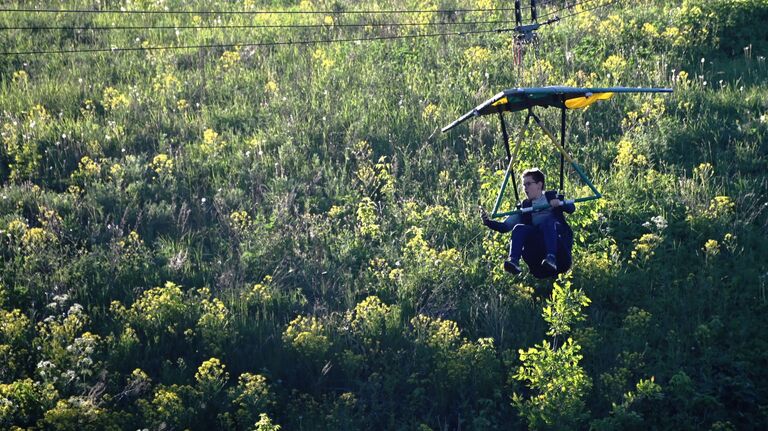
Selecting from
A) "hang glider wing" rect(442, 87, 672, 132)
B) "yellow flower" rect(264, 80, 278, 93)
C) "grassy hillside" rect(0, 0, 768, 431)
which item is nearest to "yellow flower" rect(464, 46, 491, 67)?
"grassy hillside" rect(0, 0, 768, 431)

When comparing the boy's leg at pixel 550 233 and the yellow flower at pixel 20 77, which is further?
the yellow flower at pixel 20 77

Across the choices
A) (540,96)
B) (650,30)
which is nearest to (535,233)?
(540,96)

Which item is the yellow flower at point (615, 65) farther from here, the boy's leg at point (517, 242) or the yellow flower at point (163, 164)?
the yellow flower at point (163, 164)

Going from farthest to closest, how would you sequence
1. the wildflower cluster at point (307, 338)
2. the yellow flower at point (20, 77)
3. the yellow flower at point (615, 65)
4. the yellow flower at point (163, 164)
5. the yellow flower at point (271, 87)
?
the yellow flower at point (20, 77) → the yellow flower at point (271, 87) → the yellow flower at point (615, 65) → the yellow flower at point (163, 164) → the wildflower cluster at point (307, 338)

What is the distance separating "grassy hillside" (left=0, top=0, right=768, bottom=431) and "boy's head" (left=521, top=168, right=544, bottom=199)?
1.41 metres

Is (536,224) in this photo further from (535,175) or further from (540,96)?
(540,96)

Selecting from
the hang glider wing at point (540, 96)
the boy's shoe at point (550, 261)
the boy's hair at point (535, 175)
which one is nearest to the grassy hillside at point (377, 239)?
the boy's shoe at point (550, 261)

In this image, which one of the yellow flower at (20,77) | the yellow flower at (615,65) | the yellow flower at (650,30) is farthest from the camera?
the yellow flower at (20,77)

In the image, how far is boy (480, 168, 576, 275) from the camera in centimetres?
1319

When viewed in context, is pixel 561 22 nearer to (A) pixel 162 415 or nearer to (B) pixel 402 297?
(B) pixel 402 297

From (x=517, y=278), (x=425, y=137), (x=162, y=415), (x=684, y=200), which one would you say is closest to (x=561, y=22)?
(x=425, y=137)

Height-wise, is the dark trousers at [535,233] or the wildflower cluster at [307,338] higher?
the dark trousers at [535,233]

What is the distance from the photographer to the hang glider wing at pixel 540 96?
43.1ft

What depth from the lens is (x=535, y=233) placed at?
13.4 metres
